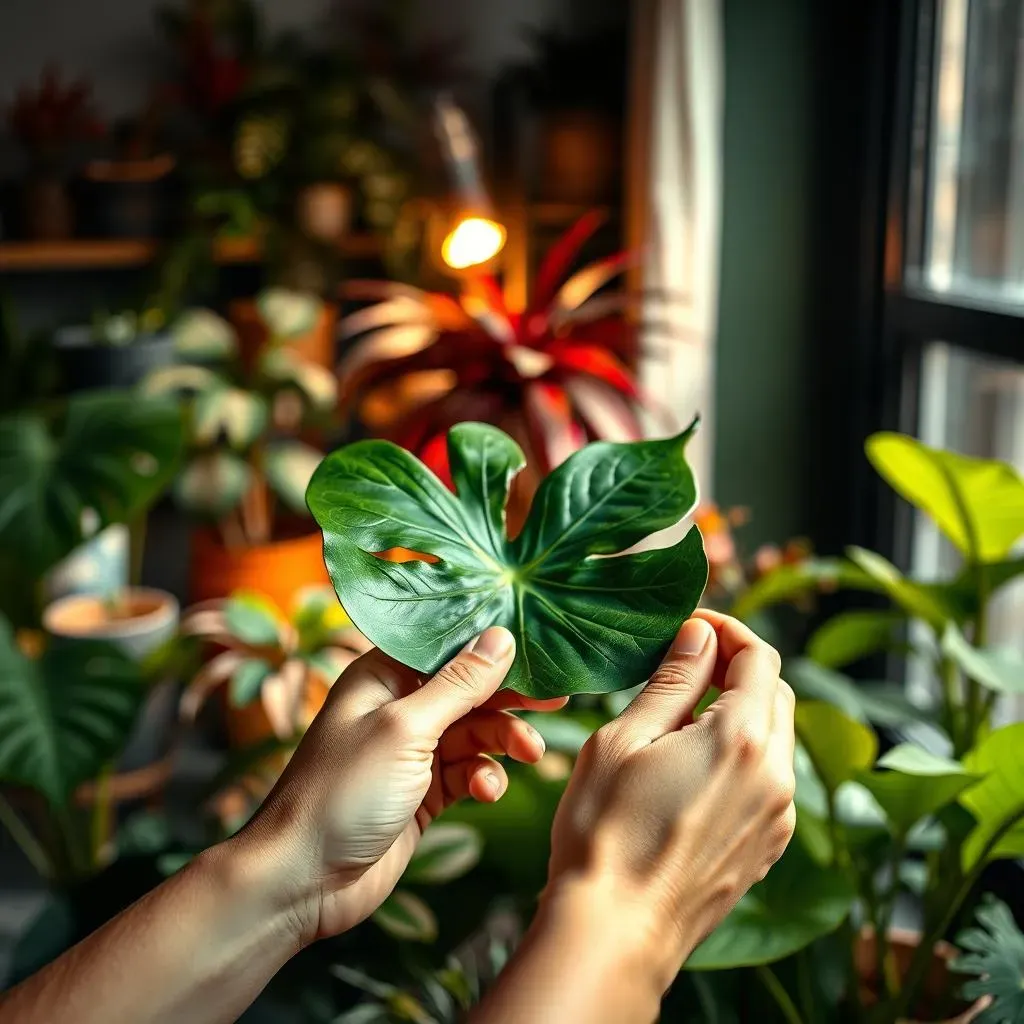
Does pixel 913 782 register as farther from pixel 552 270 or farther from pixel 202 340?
pixel 202 340

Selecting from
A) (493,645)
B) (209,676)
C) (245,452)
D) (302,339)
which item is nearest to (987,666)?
(493,645)

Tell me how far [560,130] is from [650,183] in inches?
21.1

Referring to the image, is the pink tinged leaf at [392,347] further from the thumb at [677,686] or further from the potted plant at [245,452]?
the thumb at [677,686]

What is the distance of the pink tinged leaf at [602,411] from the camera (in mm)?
1446

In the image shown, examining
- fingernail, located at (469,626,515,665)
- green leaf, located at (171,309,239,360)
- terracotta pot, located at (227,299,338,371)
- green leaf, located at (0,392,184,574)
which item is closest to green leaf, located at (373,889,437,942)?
fingernail, located at (469,626,515,665)

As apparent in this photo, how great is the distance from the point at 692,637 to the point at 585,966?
0.77 ft

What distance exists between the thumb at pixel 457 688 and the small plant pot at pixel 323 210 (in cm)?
226

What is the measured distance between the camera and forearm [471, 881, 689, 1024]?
24.6 inches

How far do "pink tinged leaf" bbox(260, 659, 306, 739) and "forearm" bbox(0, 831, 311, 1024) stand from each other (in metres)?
0.75

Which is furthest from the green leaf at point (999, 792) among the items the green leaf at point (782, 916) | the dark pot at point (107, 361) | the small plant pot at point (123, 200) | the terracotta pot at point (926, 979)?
the small plant pot at point (123, 200)

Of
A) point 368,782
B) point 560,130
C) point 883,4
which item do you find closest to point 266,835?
point 368,782

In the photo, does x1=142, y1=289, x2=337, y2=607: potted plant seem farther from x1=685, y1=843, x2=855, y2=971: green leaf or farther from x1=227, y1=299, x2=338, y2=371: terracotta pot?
x1=685, y1=843, x2=855, y2=971: green leaf

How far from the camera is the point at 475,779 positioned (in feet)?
2.69

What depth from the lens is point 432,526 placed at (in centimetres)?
83
